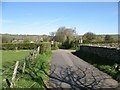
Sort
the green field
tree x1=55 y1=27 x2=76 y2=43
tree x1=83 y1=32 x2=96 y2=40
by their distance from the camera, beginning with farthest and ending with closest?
tree x1=55 y1=27 x2=76 y2=43
tree x1=83 y1=32 x2=96 y2=40
the green field

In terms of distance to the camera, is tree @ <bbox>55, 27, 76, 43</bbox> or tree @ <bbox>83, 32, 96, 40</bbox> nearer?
tree @ <bbox>83, 32, 96, 40</bbox>

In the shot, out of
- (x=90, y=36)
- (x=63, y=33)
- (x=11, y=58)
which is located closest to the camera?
(x=11, y=58)

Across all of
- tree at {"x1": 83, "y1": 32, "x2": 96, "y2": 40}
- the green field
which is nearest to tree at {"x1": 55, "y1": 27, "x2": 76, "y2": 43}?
tree at {"x1": 83, "y1": 32, "x2": 96, "y2": 40}

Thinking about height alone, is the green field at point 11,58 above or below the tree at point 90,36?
below

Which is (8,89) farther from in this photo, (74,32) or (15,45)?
(74,32)

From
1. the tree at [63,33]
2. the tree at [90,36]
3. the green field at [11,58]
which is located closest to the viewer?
the green field at [11,58]

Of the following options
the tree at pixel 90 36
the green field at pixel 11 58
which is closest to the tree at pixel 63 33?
the tree at pixel 90 36

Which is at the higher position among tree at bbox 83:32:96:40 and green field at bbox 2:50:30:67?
tree at bbox 83:32:96:40

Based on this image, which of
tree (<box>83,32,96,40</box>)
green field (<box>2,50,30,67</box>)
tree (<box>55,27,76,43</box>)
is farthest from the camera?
tree (<box>55,27,76,43</box>)

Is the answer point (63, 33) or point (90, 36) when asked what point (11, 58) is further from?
point (63, 33)

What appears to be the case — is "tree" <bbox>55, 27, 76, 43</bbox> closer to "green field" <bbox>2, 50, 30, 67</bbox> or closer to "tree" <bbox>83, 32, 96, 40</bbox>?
"tree" <bbox>83, 32, 96, 40</bbox>

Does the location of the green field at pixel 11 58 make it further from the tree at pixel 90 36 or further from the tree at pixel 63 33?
the tree at pixel 63 33

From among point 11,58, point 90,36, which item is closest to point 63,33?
point 90,36

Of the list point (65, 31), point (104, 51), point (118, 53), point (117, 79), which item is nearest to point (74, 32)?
point (65, 31)
